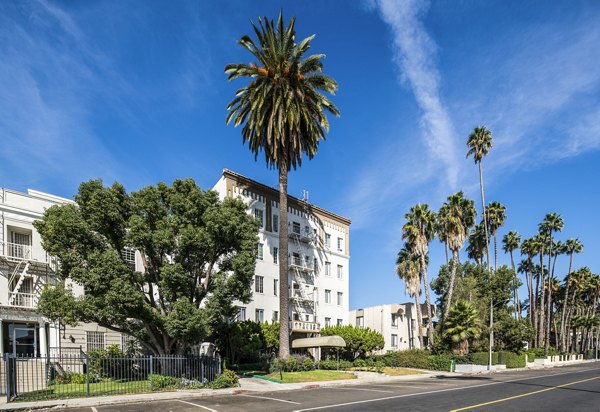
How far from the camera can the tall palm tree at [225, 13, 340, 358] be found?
3638cm

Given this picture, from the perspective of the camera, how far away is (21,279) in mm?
28016

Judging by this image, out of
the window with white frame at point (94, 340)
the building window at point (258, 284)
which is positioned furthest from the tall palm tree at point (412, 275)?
the window with white frame at point (94, 340)

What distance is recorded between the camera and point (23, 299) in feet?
94.2

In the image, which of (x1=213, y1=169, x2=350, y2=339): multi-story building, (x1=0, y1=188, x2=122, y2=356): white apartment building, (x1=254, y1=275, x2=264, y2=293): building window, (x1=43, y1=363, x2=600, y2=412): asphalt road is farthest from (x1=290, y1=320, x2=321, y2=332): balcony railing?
(x1=43, y1=363, x2=600, y2=412): asphalt road

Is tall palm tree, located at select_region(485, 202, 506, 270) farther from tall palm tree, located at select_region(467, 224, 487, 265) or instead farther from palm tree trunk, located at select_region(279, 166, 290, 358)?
palm tree trunk, located at select_region(279, 166, 290, 358)

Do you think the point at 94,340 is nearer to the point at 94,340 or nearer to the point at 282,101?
the point at 94,340

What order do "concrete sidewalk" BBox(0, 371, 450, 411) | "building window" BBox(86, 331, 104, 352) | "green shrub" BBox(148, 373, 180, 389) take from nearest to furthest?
"concrete sidewalk" BBox(0, 371, 450, 411), "green shrub" BBox(148, 373, 180, 389), "building window" BBox(86, 331, 104, 352)

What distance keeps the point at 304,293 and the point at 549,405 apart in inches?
1222

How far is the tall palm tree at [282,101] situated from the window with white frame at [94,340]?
41.8 ft

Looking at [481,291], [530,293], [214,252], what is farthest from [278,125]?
[530,293]

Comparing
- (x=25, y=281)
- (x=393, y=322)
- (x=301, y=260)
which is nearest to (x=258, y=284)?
(x=301, y=260)

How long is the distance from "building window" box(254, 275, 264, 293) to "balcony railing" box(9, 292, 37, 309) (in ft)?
62.7

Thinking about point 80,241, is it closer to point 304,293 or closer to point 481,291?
point 304,293

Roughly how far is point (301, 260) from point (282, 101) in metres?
18.4
